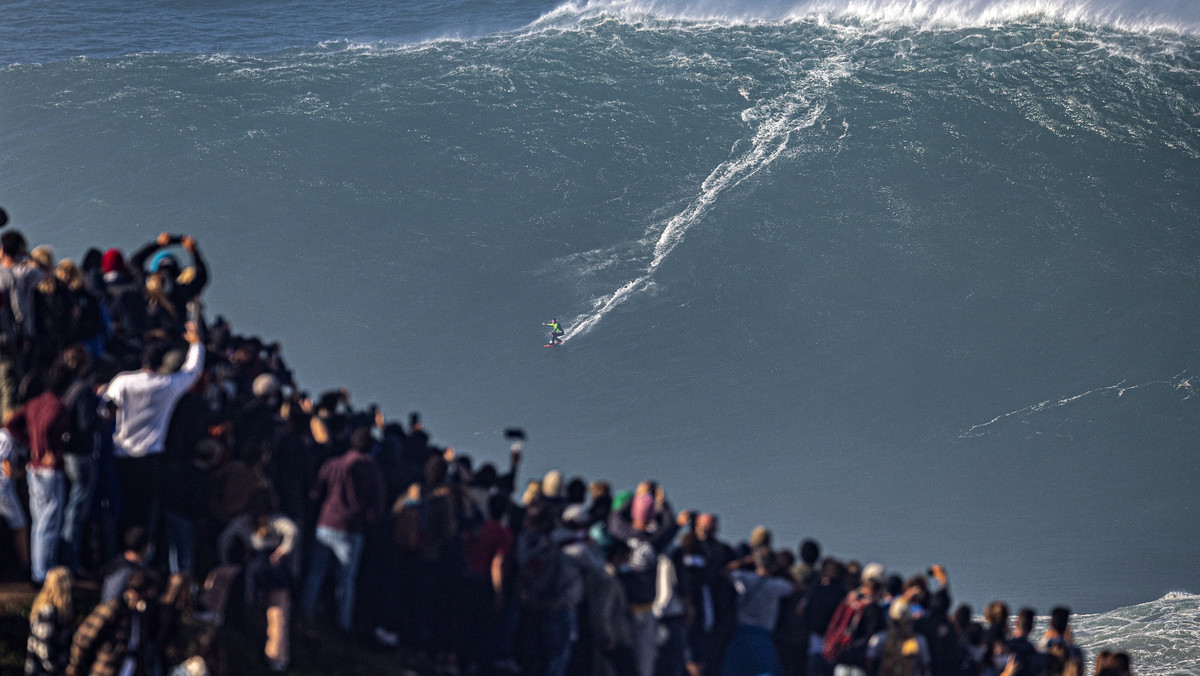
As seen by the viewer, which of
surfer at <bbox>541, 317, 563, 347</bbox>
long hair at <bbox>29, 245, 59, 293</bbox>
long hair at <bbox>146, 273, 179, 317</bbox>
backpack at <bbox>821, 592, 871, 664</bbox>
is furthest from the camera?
surfer at <bbox>541, 317, 563, 347</bbox>

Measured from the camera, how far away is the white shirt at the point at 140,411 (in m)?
9.50

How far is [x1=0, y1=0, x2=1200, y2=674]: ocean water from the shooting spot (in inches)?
1201

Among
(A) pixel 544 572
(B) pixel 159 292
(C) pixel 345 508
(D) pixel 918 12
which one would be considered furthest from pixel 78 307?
(D) pixel 918 12

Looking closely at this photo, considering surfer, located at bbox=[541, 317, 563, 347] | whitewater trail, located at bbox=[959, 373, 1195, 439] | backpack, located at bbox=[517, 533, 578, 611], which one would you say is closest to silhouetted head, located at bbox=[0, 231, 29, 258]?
backpack, located at bbox=[517, 533, 578, 611]

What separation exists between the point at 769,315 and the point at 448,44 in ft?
68.0

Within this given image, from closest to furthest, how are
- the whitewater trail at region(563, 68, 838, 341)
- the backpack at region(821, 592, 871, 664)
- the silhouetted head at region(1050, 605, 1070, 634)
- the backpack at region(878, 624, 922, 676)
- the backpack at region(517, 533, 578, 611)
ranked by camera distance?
the backpack at region(517, 533, 578, 611) < the backpack at region(821, 592, 871, 664) < the backpack at region(878, 624, 922, 676) < the silhouetted head at region(1050, 605, 1070, 634) < the whitewater trail at region(563, 68, 838, 341)

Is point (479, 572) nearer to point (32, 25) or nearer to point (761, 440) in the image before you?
point (761, 440)

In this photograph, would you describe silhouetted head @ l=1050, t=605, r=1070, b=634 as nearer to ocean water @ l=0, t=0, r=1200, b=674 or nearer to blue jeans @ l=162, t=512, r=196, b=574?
blue jeans @ l=162, t=512, r=196, b=574

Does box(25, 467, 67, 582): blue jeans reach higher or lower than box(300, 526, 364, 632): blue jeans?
higher

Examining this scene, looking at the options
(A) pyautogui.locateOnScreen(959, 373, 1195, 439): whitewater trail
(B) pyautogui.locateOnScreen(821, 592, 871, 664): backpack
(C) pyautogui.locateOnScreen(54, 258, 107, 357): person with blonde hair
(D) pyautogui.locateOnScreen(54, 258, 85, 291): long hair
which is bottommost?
(A) pyautogui.locateOnScreen(959, 373, 1195, 439): whitewater trail

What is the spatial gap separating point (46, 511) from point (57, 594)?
1.26 meters

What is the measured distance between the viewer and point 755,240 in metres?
37.6

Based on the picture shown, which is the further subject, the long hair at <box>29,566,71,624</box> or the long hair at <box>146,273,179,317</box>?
the long hair at <box>146,273,179,317</box>

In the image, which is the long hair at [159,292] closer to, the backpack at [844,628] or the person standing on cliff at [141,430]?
the person standing on cliff at [141,430]
